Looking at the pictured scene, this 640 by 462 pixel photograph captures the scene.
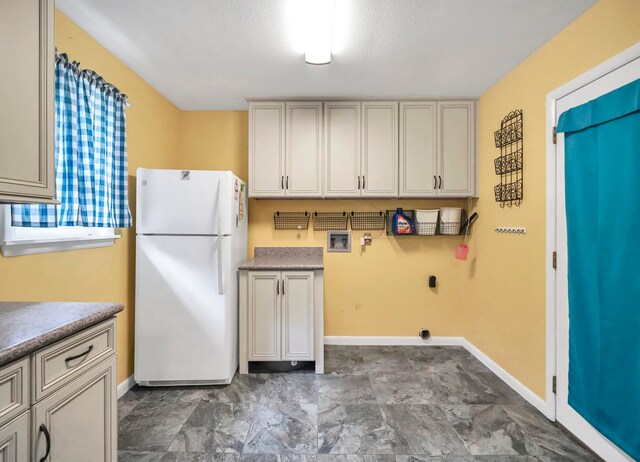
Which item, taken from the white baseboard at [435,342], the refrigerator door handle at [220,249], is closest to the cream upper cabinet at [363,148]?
the refrigerator door handle at [220,249]

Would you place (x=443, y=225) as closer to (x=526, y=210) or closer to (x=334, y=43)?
(x=526, y=210)

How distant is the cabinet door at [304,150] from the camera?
2.85 metres

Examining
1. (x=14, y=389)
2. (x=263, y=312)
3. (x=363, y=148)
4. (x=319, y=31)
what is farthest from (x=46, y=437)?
(x=363, y=148)

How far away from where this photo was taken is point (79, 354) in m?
1.01

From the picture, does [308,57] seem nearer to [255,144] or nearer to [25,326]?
[255,144]

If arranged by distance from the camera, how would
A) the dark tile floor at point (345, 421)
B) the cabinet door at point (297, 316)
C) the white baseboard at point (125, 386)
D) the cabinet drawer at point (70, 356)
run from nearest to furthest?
the cabinet drawer at point (70, 356) → the dark tile floor at point (345, 421) → the white baseboard at point (125, 386) → the cabinet door at point (297, 316)

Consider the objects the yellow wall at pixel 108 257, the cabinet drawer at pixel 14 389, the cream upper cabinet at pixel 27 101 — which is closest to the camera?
the cabinet drawer at pixel 14 389

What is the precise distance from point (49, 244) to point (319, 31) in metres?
1.97

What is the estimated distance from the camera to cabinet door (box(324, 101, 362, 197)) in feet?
9.36

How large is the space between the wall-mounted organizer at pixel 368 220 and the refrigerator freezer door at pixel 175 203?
1.45 metres

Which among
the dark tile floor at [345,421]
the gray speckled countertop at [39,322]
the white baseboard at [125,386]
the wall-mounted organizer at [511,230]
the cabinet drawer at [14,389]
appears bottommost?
the dark tile floor at [345,421]

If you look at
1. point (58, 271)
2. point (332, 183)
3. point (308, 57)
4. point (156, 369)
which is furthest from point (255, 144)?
point (156, 369)

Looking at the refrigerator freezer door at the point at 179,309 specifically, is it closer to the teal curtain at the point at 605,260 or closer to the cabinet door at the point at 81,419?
the cabinet door at the point at 81,419

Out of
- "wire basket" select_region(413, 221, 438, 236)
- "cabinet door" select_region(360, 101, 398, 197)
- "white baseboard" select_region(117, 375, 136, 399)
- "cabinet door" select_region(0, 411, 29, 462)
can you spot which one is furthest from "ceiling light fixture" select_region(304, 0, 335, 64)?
"white baseboard" select_region(117, 375, 136, 399)
